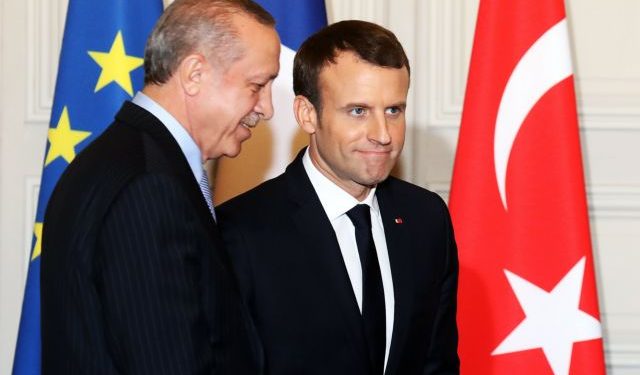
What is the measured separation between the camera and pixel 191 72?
164 centimetres

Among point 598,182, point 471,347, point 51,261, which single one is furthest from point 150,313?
point 598,182

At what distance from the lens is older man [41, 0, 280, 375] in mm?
1469

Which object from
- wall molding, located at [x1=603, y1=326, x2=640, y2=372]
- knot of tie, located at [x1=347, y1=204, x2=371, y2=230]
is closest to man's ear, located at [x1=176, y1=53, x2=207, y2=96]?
knot of tie, located at [x1=347, y1=204, x2=371, y2=230]

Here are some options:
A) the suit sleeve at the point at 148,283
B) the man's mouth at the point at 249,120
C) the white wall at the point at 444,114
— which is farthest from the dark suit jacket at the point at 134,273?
the white wall at the point at 444,114

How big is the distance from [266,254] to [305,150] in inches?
11.1

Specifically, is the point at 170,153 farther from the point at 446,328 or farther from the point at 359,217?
the point at 446,328

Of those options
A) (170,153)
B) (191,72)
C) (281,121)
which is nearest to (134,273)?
(170,153)

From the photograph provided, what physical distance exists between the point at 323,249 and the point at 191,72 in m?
0.59

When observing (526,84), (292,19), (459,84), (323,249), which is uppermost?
(292,19)

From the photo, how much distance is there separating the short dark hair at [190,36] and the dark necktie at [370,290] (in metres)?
0.59

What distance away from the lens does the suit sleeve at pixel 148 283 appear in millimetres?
1466

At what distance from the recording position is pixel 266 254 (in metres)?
2.05

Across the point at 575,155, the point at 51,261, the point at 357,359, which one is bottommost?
the point at 357,359

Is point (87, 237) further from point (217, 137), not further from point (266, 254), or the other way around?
point (266, 254)
